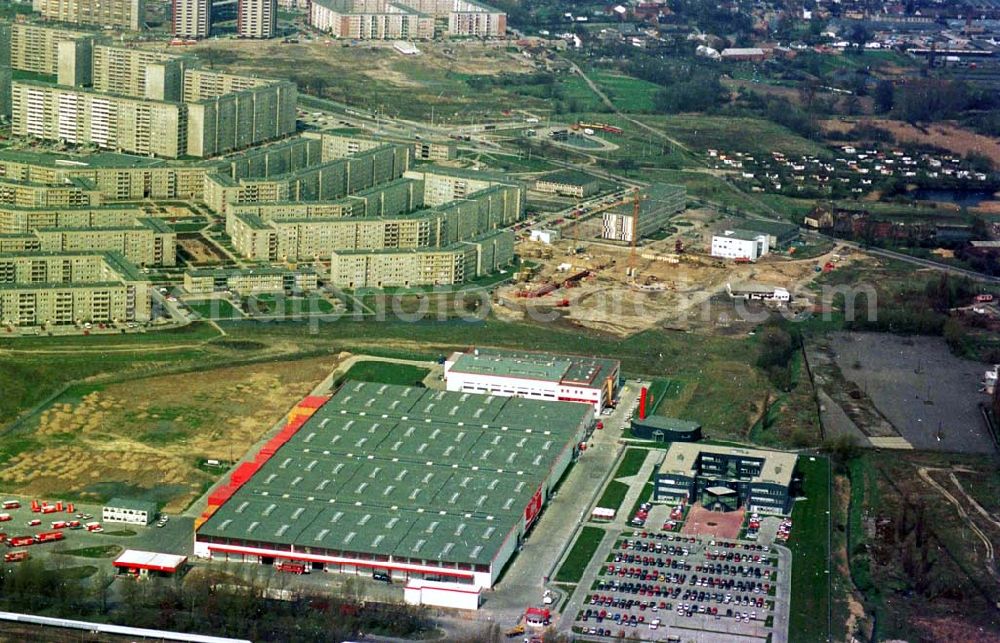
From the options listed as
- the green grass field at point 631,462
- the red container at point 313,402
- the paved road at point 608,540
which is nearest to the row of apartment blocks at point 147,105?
the red container at point 313,402

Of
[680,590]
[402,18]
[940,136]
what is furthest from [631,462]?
[402,18]

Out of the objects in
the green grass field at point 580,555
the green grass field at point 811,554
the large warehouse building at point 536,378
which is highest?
the large warehouse building at point 536,378

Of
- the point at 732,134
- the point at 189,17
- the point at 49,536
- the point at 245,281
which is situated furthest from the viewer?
the point at 189,17

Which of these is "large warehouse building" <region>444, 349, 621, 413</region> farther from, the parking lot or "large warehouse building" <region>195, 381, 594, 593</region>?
the parking lot

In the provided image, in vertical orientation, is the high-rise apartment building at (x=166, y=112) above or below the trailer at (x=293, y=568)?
above

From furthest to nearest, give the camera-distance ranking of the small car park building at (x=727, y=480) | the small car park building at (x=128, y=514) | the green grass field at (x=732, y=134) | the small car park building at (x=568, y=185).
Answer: the green grass field at (x=732, y=134)
the small car park building at (x=568, y=185)
the small car park building at (x=727, y=480)
the small car park building at (x=128, y=514)

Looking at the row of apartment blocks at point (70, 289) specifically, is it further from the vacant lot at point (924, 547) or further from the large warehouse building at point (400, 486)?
the vacant lot at point (924, 547)

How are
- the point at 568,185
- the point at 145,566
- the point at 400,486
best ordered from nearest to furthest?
the point at 145,566
the point at 400,486
the point at 568,185

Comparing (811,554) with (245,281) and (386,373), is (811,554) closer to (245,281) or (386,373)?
(386,373)
